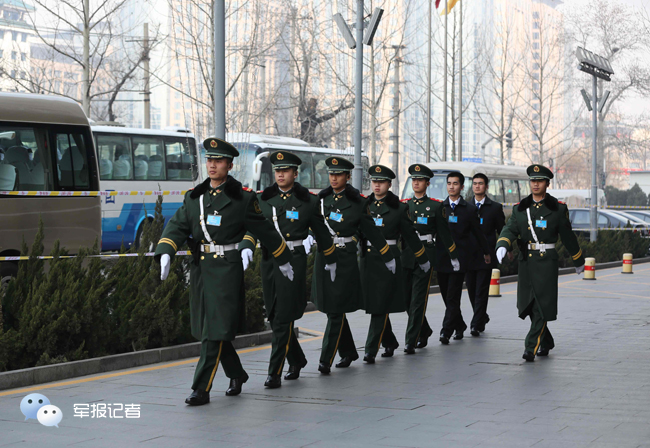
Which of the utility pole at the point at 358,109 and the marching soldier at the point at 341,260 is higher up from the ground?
the utility pole at the point at 358,109

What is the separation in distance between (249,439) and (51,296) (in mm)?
3684

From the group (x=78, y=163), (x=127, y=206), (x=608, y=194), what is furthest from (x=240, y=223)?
(x=608, y=194)

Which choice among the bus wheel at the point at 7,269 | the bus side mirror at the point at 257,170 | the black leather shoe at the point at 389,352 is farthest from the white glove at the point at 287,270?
the bus side mirror at the point at 257,170

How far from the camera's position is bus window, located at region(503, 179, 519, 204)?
34.3m

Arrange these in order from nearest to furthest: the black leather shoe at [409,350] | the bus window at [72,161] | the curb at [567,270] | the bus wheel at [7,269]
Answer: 1. the black leather shoe at [409,350]
2. the bus wheel at [7,269]
3. the bus window at [72,161]
4. the curb at [567,270]

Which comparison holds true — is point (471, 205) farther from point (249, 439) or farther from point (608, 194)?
point (608, 194)

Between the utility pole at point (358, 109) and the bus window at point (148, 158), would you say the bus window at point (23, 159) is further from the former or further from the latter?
the bus window at point (148, 158)

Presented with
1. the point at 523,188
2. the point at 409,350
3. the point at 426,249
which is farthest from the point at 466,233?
the point at 523,188

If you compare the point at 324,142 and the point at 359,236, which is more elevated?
the point at 324,142

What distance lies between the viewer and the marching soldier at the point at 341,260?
8.72 meters

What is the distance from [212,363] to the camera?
714 cm

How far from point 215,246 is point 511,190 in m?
28.7

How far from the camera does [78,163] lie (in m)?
14.8

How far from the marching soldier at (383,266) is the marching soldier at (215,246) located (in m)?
2.33
